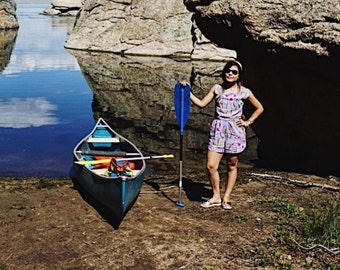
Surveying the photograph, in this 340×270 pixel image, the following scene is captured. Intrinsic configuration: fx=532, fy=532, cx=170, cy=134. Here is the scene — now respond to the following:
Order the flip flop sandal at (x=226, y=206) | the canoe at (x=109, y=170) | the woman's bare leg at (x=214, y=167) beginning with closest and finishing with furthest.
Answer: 1. the canoe at (x=109, y=170)
2. the woman's bare leg at (x=214, y=167)
3. the flip flop sandal at (x=226, y=206)

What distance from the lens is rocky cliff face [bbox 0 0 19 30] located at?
65.4 meters

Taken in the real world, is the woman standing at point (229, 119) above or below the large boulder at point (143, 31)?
above

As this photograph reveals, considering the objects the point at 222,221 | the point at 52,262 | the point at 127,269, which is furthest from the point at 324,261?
the point at 52,262

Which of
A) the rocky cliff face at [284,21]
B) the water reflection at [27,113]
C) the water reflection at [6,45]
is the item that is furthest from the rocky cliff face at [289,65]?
the water reflection at [6,45]

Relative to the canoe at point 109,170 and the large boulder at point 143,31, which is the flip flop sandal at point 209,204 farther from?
the large boulder at point 143,31

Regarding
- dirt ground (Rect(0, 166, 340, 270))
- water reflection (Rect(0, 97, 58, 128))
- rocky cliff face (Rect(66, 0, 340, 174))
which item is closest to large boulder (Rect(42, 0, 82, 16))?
water reflection (Rect(0, 97, 58, 128))

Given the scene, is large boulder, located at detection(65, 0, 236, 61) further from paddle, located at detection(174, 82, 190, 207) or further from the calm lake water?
paddle, located at detection(174, 82, 190, 207)

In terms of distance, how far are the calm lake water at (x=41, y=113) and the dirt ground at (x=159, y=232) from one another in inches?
163

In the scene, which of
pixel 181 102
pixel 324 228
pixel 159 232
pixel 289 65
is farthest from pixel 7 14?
pixel 324 228

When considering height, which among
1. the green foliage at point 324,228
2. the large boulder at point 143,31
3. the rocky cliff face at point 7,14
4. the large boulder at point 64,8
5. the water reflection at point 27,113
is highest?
the green foliage at point 324,228

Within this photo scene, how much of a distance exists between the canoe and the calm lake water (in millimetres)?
1874

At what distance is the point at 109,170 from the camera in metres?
10.2

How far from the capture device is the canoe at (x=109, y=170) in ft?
29.3

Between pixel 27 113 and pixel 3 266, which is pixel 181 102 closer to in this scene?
pixel 3 266
